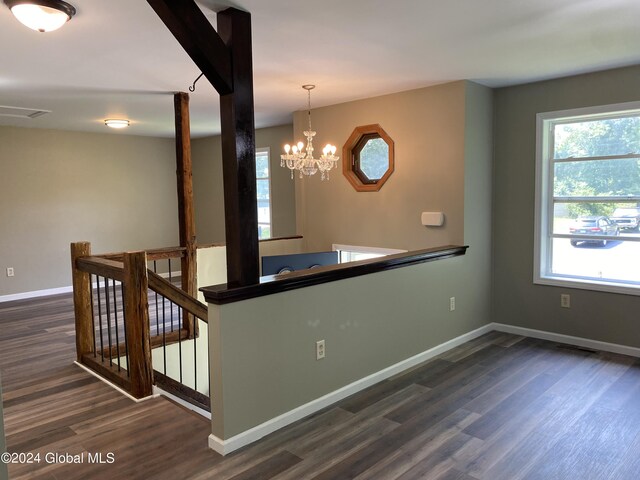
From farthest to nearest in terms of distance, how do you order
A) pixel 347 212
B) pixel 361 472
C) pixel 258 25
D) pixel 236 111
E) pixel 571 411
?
pixel 347 212 → pixel 571 411 → pixel 258 25 → pixel 236 111 → pixel 361 472

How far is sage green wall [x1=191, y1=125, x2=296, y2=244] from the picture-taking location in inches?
273

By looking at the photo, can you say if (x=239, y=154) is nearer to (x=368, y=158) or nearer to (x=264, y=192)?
(x=368, y=158)

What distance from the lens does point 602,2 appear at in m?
2.56

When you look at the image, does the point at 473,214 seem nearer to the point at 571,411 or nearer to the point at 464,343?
the point at 464,343

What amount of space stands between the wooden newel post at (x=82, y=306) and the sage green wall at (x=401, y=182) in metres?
2.59

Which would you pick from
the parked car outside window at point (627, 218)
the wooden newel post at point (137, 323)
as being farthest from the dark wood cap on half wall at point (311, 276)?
the parked car outside window at point (627, 218)

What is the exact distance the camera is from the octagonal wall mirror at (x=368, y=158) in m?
4.92

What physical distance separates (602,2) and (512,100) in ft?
6.64

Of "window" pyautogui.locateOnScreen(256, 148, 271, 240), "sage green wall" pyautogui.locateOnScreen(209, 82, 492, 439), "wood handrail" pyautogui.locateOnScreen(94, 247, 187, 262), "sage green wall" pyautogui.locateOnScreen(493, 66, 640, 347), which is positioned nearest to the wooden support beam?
"sage green wall" pyautogui.locateOnScreen(209, 82, 492, 439)

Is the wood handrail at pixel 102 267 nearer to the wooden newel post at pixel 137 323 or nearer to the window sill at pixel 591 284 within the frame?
the wooden newel post at pixel 137 323

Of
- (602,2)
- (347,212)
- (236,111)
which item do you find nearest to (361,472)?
(236,111)

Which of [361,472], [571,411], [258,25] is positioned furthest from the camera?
[571,411]

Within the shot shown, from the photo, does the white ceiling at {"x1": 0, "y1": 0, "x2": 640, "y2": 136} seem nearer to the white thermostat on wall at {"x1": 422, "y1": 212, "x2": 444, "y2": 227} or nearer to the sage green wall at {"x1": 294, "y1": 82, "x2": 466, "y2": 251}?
the sage green wall at {"x1": 294, "y1": 82, "x2": 466, "y2": 251}

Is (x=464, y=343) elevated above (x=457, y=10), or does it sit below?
below
